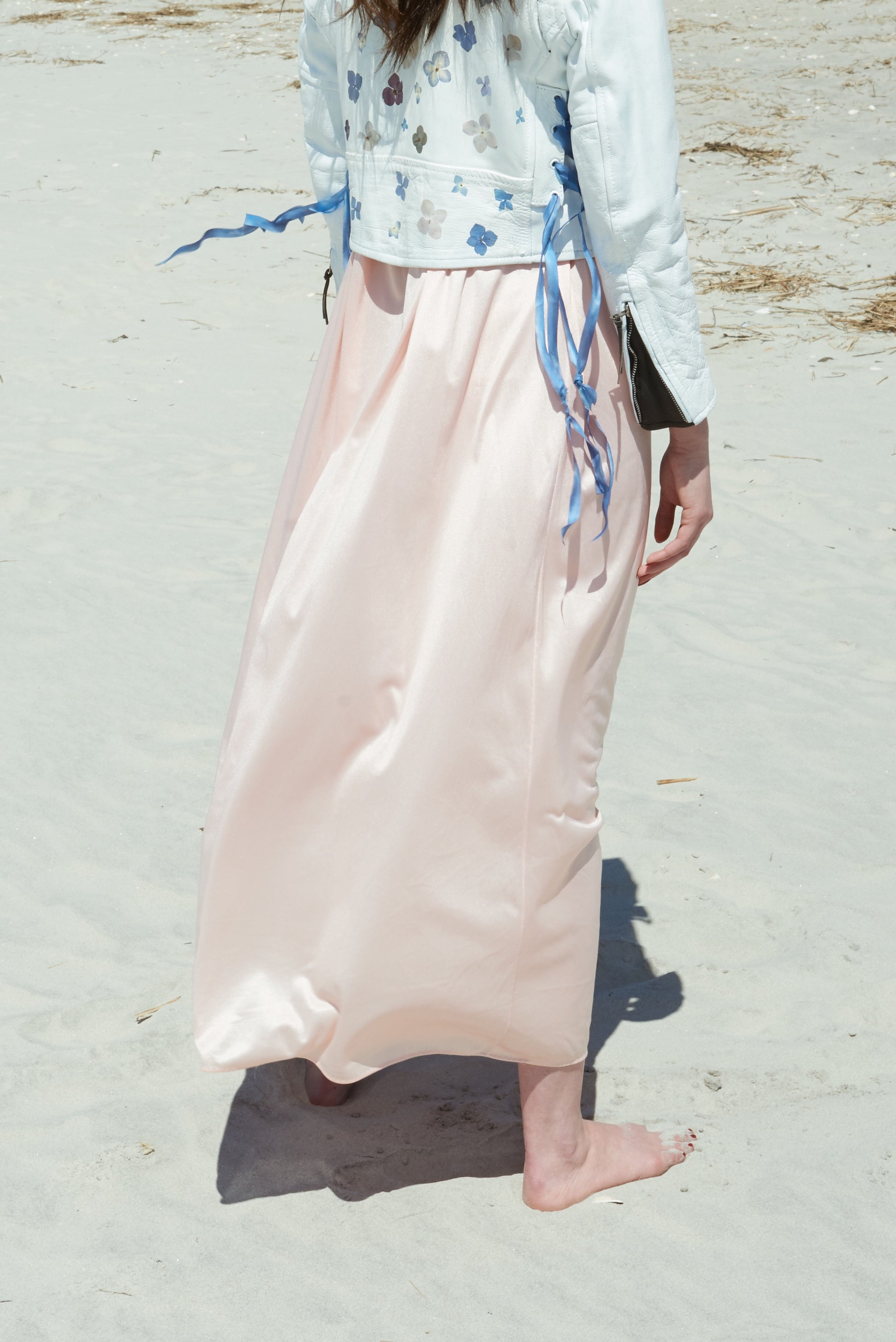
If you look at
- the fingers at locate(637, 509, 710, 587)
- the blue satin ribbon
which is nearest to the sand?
the fingers at locate(637, 509, 710, 587)

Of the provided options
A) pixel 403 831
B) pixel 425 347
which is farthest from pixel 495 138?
pixel 403 831

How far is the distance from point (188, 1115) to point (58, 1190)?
0.80 ft

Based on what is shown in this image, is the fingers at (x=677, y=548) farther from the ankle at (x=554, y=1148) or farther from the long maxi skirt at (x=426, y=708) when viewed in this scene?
the ankle at (x=554, y=1148)

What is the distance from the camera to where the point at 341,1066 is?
1.88m

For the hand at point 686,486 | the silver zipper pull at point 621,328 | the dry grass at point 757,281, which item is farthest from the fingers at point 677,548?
the dry grass at point 757,281

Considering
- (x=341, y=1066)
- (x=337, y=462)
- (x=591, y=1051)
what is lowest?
(x=591, y=1051)

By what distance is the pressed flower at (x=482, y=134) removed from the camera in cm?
165

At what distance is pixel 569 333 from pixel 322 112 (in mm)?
529

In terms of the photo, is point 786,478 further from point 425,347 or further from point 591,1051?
point 425,347

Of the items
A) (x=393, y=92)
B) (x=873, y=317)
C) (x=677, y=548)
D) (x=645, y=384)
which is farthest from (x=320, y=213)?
(x=873, y=317)

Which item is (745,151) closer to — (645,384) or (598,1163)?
(645,384)

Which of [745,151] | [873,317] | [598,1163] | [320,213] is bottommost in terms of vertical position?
[598,1163]

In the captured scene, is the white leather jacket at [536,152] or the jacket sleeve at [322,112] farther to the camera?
the jacket sleeve at [322,112]

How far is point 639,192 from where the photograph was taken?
159cm
